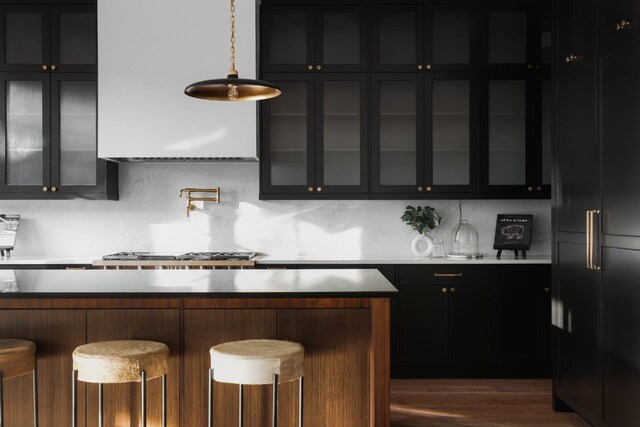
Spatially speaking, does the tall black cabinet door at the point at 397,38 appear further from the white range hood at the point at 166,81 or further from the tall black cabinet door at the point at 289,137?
the white range hood at the point at 166,81

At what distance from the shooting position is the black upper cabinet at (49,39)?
4539mm

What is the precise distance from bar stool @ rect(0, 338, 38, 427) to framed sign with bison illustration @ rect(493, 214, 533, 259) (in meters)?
3.35

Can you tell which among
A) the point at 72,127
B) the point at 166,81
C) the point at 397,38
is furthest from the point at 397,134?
the point at 72,127

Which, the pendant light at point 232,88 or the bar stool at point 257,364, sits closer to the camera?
the bar stool at point 257,364

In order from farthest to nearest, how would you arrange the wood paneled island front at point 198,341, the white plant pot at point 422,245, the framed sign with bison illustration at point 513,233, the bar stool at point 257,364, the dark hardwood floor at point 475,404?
the white plant pot at point 422,245
the framed sign with bison illustration at point 513,233
the dark hardwood floor at point 475,404
the wood paneled island front at point 198,341
the bar stool at point 257,364

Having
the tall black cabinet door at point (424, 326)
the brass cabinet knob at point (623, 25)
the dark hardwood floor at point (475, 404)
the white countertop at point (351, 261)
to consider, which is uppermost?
the brass cabinet knob at point (623, 25)

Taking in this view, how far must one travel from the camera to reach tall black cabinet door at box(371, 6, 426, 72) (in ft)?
14.9

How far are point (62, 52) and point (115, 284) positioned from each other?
8.58 feet

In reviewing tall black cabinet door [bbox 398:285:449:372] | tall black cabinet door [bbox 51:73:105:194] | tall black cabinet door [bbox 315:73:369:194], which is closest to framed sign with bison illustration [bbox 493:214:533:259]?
tall black cabinet door [bbox 398:285:449:372]

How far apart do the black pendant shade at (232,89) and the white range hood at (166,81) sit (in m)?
1.40

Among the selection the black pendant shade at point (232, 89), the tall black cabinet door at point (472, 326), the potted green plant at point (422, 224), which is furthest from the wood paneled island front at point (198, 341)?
the potted green plant at point (422, 224)

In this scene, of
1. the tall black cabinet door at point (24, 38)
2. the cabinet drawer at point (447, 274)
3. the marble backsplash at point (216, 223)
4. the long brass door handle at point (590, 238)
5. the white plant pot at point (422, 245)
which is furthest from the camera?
the marble backsplash at point (216, 223)

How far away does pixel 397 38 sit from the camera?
4.56m

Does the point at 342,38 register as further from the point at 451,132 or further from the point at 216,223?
the point at 216,223
